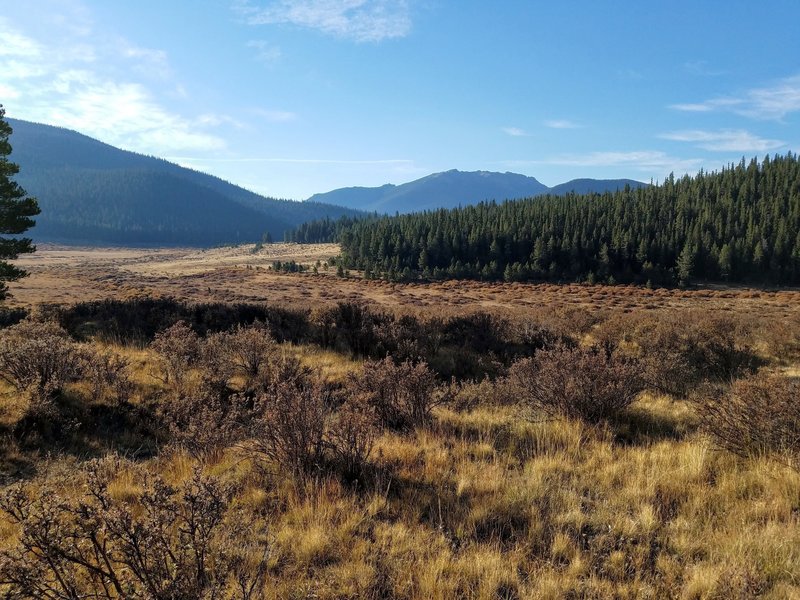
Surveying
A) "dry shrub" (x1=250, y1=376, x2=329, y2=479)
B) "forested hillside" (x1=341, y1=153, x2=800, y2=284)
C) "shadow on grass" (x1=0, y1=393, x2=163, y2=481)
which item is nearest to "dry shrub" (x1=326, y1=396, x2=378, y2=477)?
"dry shrub" (x1=250, y1=376, x2=329, y2=479)

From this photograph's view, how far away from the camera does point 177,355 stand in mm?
8023

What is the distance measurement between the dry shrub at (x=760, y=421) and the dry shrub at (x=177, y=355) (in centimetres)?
790

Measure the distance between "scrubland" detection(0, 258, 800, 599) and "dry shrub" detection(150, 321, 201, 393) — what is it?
0.07 metres

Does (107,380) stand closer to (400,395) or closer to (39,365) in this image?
(39,365)

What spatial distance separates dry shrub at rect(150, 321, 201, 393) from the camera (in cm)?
763

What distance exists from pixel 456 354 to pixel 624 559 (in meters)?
7.84

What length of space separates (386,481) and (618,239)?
292ft

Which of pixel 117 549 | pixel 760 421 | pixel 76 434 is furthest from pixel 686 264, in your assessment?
pixel 117 549

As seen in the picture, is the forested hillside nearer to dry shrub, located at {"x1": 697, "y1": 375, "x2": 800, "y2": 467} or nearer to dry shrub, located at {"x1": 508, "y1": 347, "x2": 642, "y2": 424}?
dry shrub, located at {"x1": 508, "y1": 347, "x2": 642, "y2": 424}

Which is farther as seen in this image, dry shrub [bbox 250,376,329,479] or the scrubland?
dry shrub [bbox 250,376,329,479]

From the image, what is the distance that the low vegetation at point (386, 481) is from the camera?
263 centimetres

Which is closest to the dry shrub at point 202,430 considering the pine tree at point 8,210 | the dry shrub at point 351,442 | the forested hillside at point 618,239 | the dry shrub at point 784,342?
the dry shrub at point 351,442

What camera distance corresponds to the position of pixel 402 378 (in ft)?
20.4

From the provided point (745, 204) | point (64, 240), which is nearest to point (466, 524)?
point (745, 204)
